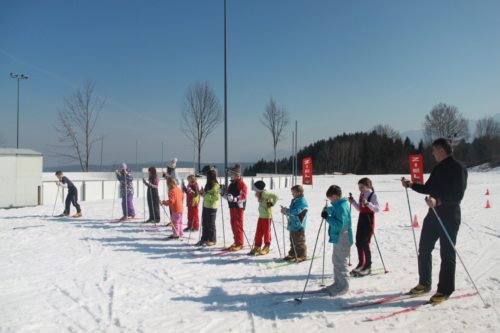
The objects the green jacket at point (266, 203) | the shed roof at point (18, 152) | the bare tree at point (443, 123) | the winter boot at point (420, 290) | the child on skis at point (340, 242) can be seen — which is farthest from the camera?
the bare tree at point (443, 123)

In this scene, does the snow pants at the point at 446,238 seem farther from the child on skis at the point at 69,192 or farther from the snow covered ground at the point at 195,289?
the child on skis at the point at 69,192

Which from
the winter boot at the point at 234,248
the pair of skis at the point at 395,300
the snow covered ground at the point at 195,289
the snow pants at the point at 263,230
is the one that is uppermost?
the snow pants at the point at 263,230

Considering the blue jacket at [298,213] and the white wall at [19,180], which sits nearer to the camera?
the blue jacket at [298,213]

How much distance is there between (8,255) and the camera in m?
7.99

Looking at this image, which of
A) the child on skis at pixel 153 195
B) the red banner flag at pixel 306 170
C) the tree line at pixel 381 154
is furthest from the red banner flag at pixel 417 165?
the tree line at pixel 381 154

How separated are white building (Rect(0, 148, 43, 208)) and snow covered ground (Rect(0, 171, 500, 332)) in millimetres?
8223

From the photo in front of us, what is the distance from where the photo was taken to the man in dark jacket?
471cm

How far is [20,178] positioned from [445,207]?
1826cm

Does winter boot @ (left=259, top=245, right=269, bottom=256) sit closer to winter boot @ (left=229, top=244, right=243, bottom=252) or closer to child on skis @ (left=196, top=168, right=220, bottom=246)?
winter boot @ (left=229, top=244, right=243, bottom=252)

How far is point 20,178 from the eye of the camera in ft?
55.5

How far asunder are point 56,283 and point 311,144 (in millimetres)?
79344

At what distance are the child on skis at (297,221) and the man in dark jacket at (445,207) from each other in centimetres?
239

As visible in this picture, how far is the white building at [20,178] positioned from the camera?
54.4ft

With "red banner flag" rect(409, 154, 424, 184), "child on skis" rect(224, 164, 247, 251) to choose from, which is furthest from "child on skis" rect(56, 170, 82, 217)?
"red banner flag" rect(409, 154, 424, 184)
